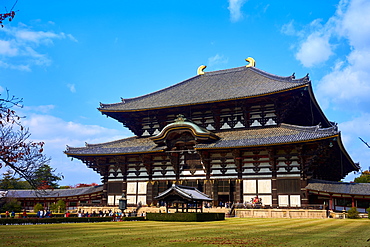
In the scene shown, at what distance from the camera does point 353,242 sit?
51.4ft

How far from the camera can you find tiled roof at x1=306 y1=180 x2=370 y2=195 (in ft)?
123

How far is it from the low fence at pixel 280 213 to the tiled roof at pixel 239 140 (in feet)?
23.8

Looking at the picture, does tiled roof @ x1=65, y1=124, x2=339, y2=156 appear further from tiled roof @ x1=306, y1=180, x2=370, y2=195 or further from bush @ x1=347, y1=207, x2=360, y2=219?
bush @ x1=347, y1=207, x2=360, y2=219

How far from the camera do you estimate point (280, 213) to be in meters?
38.2

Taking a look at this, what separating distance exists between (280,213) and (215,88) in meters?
22.3

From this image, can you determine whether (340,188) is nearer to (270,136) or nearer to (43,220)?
(270,136)

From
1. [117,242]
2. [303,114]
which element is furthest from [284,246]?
[303,114]

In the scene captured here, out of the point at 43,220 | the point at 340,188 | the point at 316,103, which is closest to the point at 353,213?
the point at 340,188

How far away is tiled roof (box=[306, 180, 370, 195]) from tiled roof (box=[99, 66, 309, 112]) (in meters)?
11.2

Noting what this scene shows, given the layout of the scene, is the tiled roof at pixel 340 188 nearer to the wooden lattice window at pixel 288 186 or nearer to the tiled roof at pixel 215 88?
the wooden lattice window at pixel 288 186

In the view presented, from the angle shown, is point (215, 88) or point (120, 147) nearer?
point (120, 147)

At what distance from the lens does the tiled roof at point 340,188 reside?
37.5 metres

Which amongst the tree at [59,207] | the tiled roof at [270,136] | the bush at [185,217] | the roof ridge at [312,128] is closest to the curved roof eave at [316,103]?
the roof ridge at [312,128]

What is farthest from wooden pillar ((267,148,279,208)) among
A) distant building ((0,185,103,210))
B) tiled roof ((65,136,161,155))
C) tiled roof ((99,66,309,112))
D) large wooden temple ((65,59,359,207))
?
distant building ((0,185,103,210))
